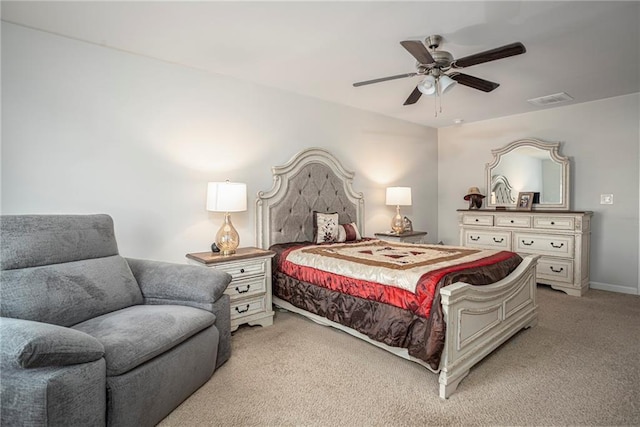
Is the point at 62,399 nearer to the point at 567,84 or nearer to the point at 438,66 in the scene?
the point at 438,66

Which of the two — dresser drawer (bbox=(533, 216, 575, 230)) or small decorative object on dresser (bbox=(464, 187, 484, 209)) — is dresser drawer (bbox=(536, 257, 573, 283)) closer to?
dresser drawer (bbox=(533, 216, 575, 230))

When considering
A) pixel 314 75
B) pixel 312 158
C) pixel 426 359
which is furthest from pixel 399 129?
pixel 426 359

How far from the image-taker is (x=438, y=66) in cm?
247

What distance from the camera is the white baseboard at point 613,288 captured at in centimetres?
419

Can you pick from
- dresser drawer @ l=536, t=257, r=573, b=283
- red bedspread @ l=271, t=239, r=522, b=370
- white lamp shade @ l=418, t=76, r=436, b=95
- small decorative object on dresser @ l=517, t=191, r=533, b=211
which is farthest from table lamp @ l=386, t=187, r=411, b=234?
white lamp shade @ l=418, t=76, r=436, b=95

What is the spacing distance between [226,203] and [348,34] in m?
1.64

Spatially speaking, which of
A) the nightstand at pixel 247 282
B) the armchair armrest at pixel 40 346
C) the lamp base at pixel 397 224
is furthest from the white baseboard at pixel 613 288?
the armchair armrest at pixel 40 346

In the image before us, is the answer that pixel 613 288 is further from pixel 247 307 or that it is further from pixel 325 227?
pixel 247 307

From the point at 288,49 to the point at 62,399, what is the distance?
2631mm

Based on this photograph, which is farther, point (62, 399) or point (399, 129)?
point (399, 129)

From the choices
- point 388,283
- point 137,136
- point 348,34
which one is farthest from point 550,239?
point 137,136

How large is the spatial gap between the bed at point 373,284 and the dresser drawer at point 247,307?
0.87 feet

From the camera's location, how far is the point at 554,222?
434 centimetres

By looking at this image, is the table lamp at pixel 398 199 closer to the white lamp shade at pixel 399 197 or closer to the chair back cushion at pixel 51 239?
the white lamp shade at pixel 399 197
